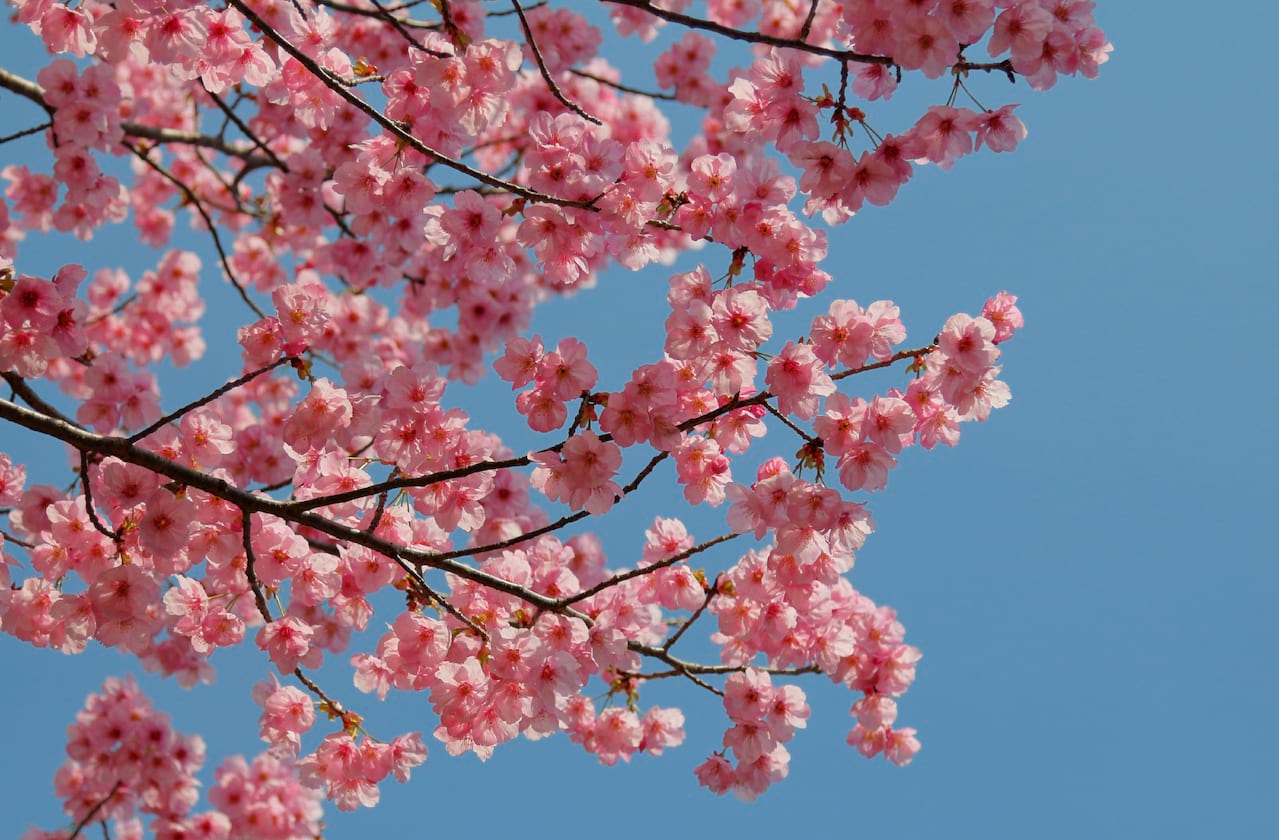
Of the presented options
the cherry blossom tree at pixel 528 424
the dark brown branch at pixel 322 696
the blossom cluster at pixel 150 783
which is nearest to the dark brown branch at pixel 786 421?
the cherry blossom tree at pixel 528 424

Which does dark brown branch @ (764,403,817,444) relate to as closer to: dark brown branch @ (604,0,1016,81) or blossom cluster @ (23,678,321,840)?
dark brown branch @ (604,0,1016,81)

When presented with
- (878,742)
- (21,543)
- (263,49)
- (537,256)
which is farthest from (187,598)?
(878,742)

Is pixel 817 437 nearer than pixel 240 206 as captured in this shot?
Yes

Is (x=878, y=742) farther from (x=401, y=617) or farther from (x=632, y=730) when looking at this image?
(x=401, y=617)

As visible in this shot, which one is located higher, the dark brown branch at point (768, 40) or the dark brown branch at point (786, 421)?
the dark brown branch at point (768, 40)

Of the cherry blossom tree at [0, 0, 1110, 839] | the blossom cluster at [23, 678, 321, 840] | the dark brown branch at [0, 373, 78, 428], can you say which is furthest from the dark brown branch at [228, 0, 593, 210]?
the blossom cluster at [23, 678, 321, 840]

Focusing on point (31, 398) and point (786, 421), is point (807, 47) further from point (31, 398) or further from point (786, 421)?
point (31, 398)

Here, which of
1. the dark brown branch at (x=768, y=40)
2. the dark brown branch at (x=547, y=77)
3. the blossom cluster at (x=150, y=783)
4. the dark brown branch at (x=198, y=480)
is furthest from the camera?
the blossom cluster at (x=150, y=783)

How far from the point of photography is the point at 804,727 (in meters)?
4.62

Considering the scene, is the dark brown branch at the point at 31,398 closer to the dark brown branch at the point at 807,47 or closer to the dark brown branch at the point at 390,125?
the dark brown branch at the point at 390,125

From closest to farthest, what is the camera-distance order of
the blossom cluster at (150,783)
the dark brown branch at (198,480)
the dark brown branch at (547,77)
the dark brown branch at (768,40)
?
the dark brown branch at (768,40)
the dark brown branch at (198,480)
the dark brown branch at (547,77)
the blossom cluster at (150,783)

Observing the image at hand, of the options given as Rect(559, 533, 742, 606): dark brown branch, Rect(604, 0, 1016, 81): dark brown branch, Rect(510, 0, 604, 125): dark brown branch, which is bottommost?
Rect(559, 533, 742, 606): dark brown branch

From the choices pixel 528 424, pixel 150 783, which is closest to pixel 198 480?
→ pixel 528 424

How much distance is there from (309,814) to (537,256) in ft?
17.5
